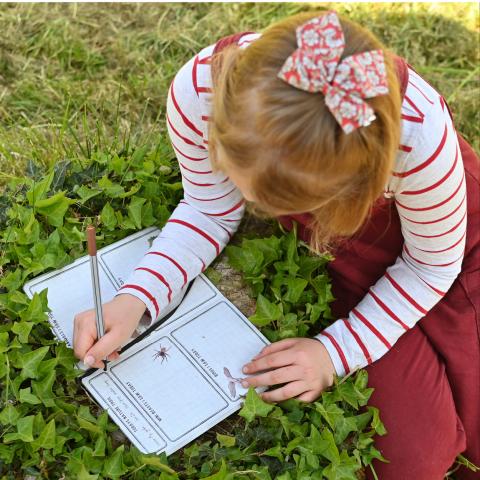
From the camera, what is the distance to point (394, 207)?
1.36m

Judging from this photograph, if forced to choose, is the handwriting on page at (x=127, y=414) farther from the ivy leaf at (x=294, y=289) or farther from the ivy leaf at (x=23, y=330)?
the ivy leaf at (x=294, y=289)

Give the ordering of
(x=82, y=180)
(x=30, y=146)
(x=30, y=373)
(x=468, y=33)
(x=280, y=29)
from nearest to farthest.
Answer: (x=280, y=29) < (x=30, y=373) < (x=82, y=180) < (x=30, y=146) < (x=468, y=33)

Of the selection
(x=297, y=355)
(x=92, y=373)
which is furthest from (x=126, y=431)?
(x=297, y=355)

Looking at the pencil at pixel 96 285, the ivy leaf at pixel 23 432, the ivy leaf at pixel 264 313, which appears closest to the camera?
the pencil at pixel 96 285

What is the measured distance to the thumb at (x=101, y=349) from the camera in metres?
1.22

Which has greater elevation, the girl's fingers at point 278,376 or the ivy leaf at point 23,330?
the ivy leaf at point 23,330

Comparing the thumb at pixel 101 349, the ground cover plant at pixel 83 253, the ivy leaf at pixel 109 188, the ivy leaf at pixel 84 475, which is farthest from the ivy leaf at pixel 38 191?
the ivy leaf at pixel 84 475

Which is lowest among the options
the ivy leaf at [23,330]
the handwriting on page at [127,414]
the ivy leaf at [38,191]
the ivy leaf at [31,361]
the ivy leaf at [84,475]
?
the handwriting on page at [127,414]

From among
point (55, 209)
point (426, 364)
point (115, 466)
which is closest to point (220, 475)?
point (115, 466)

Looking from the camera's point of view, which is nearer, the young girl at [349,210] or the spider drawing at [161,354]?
the young girl at [349,210]

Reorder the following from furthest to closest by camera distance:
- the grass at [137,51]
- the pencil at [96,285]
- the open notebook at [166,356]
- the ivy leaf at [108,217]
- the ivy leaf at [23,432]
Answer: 1. the grass at [137,51]
2. the ivy leaf at [108,217]
3. the open notebook at [166,356]
4. the ivy leaf at [23,432]
5. the pencil at [96,285]

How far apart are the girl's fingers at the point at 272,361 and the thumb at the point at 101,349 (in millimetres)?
258

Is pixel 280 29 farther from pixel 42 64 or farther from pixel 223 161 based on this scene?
pixel 42 64

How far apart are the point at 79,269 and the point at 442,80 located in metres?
1.60
